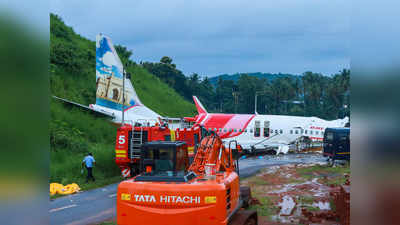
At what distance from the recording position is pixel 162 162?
8.37 metres

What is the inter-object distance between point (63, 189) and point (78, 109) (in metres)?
14.8

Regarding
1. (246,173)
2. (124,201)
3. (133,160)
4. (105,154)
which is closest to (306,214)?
(124,201)

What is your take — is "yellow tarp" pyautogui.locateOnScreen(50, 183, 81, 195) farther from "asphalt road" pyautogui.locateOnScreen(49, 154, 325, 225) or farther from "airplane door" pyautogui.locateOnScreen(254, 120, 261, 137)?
"airplane door" pyautogui.locateOnScreen(254, 120, 261, 137)

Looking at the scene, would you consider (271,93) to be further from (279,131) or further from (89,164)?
(89,164)

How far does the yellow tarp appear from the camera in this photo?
59.3 feet

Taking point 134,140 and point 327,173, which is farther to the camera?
point 327,173

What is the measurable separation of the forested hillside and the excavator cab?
12.6 metres

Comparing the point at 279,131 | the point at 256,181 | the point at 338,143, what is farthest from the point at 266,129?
the point at 256,181

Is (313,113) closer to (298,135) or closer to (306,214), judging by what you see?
(298,135)

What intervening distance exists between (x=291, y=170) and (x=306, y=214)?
1280 cm

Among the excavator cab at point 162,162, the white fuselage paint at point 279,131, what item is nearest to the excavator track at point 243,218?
the excavator cab at point 162,162

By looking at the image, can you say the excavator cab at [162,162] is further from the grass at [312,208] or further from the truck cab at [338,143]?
the truck cab at [338,143]

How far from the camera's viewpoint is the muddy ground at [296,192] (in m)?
13.4

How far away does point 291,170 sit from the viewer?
85.9 ft
